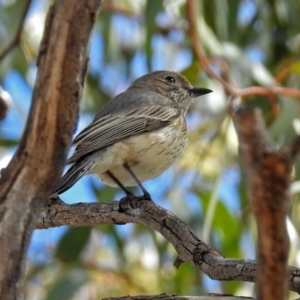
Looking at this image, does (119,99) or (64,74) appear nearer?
(64,74)

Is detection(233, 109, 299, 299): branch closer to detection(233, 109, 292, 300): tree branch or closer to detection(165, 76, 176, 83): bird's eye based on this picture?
detection(233, 109, 292, 300): tree branch

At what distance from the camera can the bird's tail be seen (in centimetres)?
254

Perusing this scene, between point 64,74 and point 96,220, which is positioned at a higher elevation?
point 96,220

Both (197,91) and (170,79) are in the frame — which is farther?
(170,79)

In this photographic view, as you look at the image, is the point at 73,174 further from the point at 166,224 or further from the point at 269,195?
the point at 269,195

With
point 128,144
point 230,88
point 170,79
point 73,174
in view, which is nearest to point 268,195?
point 73,174

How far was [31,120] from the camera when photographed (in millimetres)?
1238

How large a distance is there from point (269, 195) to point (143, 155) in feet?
6.97

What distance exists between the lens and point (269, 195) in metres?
0.87

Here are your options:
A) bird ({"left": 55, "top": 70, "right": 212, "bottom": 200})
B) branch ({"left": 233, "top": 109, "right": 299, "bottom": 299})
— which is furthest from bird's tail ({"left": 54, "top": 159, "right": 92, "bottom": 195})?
branch ({"left": 233, "top": 109, "right": 299, "bottom": 299})

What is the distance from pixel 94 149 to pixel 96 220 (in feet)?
2.04

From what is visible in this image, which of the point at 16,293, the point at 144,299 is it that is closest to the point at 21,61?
the point at 144,299

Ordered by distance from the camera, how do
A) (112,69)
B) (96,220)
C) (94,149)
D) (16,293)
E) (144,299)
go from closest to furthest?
(16,293) → (144,299) → (96,220) → (94,149) → (112,69)

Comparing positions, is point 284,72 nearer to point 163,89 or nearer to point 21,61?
point 163,89
